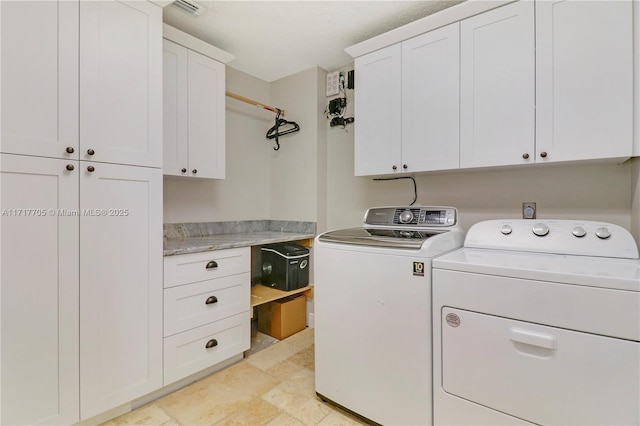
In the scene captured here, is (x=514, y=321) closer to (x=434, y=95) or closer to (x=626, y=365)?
(x=626, y=365)

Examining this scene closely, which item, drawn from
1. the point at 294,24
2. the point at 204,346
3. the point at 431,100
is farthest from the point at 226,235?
the point at 431,100

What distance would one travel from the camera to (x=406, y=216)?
1.94 metres

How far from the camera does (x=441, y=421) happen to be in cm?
132

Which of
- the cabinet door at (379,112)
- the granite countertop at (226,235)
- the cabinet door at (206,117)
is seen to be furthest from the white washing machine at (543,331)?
the cabinet door at (206,117)

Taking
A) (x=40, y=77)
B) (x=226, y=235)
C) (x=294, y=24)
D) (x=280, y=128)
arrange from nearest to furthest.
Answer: (x=40, y=77) → (x=294, y=24) → (x=226, y=235) → (x=280, y=128)

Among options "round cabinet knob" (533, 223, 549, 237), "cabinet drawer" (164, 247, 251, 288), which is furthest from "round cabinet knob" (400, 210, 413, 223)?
"cabinet drawer" (164, 247, 251, 288)

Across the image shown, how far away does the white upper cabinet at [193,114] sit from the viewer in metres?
2.05

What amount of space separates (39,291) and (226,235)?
1415 millimetres

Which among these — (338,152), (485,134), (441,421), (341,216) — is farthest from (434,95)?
(441,421)

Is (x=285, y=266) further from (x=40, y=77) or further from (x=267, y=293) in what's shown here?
(x=40, y=77)

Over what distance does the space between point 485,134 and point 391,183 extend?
33.2 inches

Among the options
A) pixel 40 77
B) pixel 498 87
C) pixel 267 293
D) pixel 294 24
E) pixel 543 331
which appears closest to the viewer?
pixel 543 331

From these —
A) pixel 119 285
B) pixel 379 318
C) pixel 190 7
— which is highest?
pixel 190 7

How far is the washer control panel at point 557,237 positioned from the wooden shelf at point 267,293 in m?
1.47
